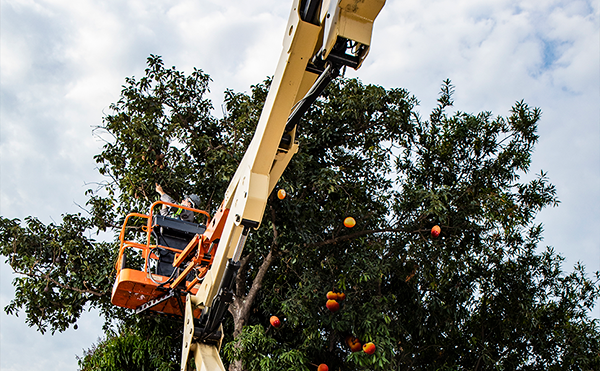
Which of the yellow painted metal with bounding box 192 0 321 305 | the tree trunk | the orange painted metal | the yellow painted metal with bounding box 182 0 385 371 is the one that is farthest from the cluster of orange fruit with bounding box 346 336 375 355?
the yellow painted metal with bounding box 192 0 321 305

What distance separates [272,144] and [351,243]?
213 inches

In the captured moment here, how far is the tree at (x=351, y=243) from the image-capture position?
8.65 metres

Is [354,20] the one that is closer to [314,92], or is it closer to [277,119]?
[314,92]

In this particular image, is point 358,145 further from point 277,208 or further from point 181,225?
point 181,225

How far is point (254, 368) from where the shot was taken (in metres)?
7.74

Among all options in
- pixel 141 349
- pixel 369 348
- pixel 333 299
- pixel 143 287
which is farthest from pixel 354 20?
pixel 141 349

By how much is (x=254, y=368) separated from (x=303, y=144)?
372 cm

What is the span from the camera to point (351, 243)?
9109 millimetres

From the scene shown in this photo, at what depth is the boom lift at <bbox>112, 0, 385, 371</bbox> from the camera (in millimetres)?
3070

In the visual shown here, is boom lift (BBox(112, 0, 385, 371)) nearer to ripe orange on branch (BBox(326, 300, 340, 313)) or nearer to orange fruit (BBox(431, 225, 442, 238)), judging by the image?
ripe orange on branch (BBox(326, 300, 340, 313))

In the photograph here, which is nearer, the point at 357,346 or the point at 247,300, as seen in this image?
the point at 357,346

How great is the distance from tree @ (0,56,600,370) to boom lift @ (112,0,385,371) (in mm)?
3006

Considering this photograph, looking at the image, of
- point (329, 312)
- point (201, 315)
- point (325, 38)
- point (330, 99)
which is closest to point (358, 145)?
point (330, 99)

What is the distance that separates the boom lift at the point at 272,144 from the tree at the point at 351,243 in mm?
3006
